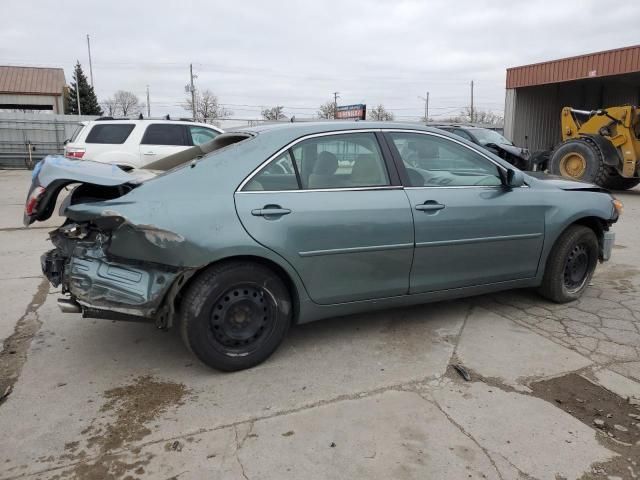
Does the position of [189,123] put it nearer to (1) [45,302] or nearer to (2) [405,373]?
(1) [45,302]

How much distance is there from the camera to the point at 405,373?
10.9 feet

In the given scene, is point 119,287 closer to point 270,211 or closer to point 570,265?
point 270,211

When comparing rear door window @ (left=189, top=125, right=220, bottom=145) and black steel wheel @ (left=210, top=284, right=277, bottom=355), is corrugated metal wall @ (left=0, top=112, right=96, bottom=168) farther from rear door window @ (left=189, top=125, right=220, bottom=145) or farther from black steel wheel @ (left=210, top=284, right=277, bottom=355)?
black steel wheel @ (left=210, top=284, right=277, bottom=355)

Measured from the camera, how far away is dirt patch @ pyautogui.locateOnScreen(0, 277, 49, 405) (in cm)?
324

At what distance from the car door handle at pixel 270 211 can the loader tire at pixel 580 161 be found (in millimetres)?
11304

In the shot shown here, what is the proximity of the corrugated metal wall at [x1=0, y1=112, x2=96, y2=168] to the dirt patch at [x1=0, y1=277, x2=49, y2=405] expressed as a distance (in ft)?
67.2

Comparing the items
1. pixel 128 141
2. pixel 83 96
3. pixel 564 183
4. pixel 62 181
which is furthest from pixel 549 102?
pixel 83 96

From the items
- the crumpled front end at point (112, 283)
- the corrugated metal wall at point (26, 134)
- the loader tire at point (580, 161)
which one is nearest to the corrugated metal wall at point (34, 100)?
the corrugated metal wall at point (26, 134)

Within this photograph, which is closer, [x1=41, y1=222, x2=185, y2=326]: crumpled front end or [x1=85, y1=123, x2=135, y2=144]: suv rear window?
[x1=41, y1=222, x2=185, y2=326]: crumpled front end

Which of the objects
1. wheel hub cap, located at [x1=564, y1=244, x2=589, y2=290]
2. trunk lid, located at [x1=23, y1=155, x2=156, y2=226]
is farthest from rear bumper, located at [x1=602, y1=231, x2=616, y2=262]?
trunk lid, located at [x1=23, y1=155, x2=156, y2=226]

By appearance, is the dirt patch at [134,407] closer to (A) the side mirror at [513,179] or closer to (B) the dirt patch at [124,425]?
(B) the dirt patch at [124,425]

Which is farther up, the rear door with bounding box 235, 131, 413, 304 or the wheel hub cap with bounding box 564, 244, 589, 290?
the rear door with bounding box 235, 131, 413, 304

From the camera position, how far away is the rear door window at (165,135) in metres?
10.1

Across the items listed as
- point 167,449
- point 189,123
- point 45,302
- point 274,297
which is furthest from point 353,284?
point 189,123
